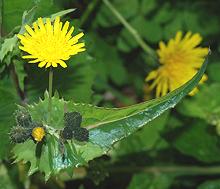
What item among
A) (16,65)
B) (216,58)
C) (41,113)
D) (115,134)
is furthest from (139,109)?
(216,58)

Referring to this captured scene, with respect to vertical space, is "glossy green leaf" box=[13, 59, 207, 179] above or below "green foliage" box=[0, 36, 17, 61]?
below

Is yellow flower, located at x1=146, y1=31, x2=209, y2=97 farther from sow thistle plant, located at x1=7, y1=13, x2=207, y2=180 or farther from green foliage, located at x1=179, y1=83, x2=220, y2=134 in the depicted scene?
sow thistle plant, located at x1=7, y1=13, x2=207, y2=180

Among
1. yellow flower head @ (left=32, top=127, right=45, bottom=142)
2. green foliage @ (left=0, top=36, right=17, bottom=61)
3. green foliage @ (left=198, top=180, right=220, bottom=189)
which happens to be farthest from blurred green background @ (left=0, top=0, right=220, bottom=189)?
yellow flower head @ (left=32, top=127, right=45, bottom=142)

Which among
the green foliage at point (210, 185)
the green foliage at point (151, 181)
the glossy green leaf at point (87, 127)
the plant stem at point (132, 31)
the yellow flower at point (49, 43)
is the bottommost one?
the green foliage at point (210, 185)

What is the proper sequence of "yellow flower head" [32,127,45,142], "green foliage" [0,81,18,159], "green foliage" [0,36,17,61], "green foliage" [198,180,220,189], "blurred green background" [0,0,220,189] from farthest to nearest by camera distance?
"green foliage" [198,180,220,189], "blurred green background" [0,0,220,189], "green foliage" [0,81,18,159], "green foliage" [0,36,17,61], "yellow flower head" [32,127,45,142]

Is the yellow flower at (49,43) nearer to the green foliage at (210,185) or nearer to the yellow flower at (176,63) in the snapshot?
the yellow flower at (176,63)

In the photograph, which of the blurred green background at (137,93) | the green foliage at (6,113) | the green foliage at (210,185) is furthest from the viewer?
the green foliage at (210,185)

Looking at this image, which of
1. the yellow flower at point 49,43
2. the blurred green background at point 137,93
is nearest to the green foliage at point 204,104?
the blurred green background at point 137,93
